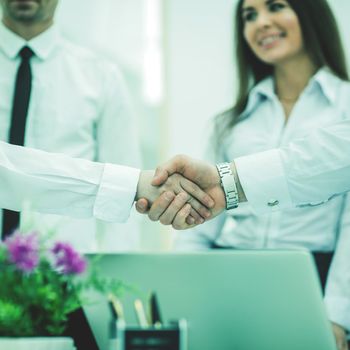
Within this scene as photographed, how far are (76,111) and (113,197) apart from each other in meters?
0.58

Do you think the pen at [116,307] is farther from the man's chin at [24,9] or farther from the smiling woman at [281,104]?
the man's chin at [24,9]

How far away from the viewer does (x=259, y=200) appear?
149 cm

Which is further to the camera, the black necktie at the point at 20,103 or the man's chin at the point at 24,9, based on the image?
the man's chin at the point at 24,9

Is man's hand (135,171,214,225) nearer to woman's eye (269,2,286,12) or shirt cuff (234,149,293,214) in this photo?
shirt cuff (234,149,293,214)

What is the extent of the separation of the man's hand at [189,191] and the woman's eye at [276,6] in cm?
67

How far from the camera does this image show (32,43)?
1.88 m

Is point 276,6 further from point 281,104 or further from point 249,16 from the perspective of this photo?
point 281,104

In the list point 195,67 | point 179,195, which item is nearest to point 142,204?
point 179,195

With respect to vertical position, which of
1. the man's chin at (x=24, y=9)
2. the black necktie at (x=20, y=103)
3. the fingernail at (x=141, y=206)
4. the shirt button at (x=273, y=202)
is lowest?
the fingernail at (x=141, y=206)

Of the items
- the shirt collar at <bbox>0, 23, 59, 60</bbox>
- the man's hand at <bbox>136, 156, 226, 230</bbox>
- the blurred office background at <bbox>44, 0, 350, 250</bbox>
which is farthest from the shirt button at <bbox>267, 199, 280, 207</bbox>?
the blurred office background at <bbox>44, 0, 350, 250</bbox>

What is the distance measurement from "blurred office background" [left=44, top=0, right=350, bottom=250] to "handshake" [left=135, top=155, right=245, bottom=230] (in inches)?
59.7

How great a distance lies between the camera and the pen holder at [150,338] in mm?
701

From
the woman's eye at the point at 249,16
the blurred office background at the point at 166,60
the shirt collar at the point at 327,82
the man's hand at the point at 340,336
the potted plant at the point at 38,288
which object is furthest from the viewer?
the blurred office background at the point at 166,60

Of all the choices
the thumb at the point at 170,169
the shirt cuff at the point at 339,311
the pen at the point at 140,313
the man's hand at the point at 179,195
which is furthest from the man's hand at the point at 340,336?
the pen at the point at 140,313
